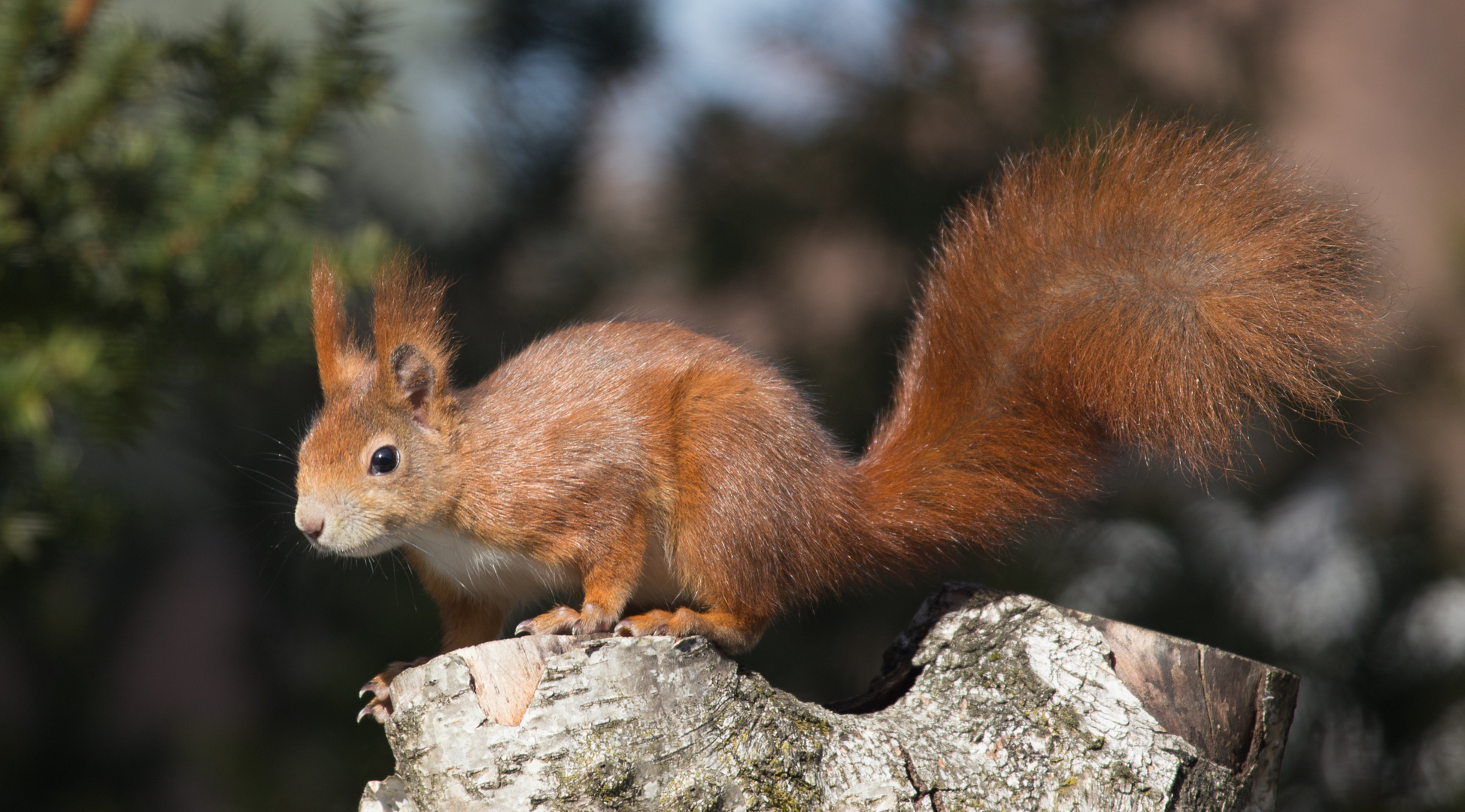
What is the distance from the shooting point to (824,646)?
6.11ft

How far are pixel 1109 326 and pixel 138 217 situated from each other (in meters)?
1.00

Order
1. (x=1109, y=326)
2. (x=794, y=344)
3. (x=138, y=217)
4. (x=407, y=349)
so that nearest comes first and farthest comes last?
1. (x=1109, y=326)
2. (x=407, y=349)
3. (x=138, y=217)
4. (x=794, y=344)

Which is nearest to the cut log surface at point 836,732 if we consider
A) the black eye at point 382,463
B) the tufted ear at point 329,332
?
the black eye at point 382,463

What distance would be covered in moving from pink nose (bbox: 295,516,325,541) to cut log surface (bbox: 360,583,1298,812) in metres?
0.20

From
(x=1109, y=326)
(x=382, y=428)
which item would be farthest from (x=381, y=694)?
(x=1109, y=326)

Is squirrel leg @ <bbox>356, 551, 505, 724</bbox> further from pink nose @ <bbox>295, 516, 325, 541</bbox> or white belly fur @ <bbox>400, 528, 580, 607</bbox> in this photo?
pink nose @ <bbox>295, 516, 325, 541</bbox>

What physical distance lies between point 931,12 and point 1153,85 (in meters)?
0.40

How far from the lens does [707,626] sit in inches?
37.7

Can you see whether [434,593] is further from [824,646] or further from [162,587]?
[162,587]

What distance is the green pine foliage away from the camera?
40.2 inches

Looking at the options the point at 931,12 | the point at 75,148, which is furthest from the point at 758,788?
the point at 931,12

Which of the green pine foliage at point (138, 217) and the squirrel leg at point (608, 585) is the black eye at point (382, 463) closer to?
the squirrel leg at point (608, 585)

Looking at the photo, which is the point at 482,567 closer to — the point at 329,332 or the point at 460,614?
the point at 460,614

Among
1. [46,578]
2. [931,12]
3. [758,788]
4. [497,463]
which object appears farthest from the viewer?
[931,12]
